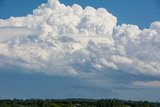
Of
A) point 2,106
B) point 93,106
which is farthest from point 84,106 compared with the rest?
point 2,106

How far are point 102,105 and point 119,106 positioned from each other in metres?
7.41

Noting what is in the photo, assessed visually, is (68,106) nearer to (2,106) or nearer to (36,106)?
(36,106)

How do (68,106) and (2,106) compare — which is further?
(68,106)

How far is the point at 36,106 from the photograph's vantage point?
18750 centimetres

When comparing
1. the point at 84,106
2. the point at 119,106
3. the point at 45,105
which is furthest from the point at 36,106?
the point at 119,106

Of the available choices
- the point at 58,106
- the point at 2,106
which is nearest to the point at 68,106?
the point at 58,106

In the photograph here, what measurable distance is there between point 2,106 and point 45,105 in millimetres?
22708

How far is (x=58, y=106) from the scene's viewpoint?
192m

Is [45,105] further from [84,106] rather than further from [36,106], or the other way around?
[84,106]

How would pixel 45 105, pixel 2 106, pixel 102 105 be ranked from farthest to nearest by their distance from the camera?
1. pixel 102 105
2. pixel 45 105
3. pixel 2 106

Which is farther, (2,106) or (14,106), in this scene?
(14,106)

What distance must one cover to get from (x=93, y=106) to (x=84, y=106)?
5.13 metres

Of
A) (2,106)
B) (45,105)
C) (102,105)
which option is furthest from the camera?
(102,105)

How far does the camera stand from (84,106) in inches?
7530
